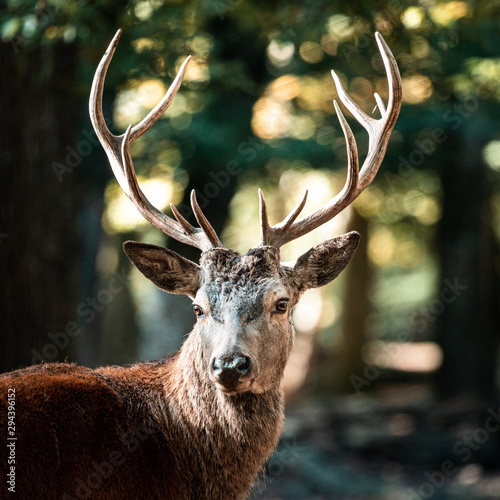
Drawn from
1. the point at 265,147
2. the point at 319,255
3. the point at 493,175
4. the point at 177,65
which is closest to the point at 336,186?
the point at 493,175

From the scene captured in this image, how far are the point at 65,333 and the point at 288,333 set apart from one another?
11.4 feet

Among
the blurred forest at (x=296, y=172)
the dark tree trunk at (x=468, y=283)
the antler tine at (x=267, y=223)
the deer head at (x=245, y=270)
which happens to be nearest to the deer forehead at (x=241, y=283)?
the deer head at (x=245, y=270)

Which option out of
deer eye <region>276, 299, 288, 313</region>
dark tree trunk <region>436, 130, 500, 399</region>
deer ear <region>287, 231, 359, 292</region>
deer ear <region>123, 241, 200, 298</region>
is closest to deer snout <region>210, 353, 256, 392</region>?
deer eye <region>276, 299, 288, 313</region>

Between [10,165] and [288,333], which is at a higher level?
[10,165]

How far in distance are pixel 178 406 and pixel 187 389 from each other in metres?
0.12

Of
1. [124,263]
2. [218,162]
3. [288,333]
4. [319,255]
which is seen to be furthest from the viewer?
[124,263]

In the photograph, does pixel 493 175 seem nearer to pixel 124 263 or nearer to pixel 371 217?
pixel 371 217

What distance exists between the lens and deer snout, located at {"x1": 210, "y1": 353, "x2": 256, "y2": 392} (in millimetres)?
3957

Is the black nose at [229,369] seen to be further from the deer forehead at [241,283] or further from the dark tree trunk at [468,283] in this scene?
the dark tree trunk at [468,283]

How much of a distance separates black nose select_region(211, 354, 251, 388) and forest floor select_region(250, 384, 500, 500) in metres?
4.69

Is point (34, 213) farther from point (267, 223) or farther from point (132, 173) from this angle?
point (267, 223)

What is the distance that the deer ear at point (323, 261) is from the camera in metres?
4.90

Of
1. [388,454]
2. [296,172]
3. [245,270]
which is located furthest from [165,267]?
[296,172]

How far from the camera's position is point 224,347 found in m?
4.05
